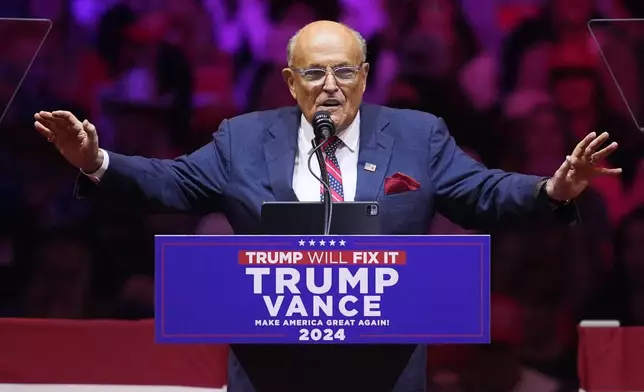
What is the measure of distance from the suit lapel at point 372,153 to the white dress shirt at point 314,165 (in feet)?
0.08

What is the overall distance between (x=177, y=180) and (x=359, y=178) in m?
0.49

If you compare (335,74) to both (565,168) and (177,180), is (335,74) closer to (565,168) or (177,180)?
(177,180)

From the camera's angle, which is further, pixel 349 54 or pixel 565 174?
pixel 349 54

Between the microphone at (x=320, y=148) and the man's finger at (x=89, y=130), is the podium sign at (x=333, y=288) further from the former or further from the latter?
the man's finger at (x=89, y=130)

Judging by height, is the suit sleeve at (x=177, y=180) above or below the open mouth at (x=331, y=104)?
below

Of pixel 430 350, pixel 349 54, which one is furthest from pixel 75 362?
pixel 349 54

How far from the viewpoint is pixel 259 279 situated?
189 cm

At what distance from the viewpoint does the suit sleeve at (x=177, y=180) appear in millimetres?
2357

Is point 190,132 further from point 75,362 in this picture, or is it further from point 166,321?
point 166,321

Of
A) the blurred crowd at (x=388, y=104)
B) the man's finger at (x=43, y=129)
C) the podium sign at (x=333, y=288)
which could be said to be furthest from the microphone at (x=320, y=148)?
the blurred crowd at (x=388, y=104)

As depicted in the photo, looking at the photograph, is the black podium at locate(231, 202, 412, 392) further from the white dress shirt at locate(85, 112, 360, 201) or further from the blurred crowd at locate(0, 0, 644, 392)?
the blurred crowd at locate(0, 0, 644, 392)

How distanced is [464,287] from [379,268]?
0.17 meters

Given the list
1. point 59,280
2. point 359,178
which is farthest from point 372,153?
point 59,280

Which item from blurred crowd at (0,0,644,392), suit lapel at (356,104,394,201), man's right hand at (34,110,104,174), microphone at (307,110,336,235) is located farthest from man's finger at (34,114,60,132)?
blurred crowd at (0,0,644,392)
